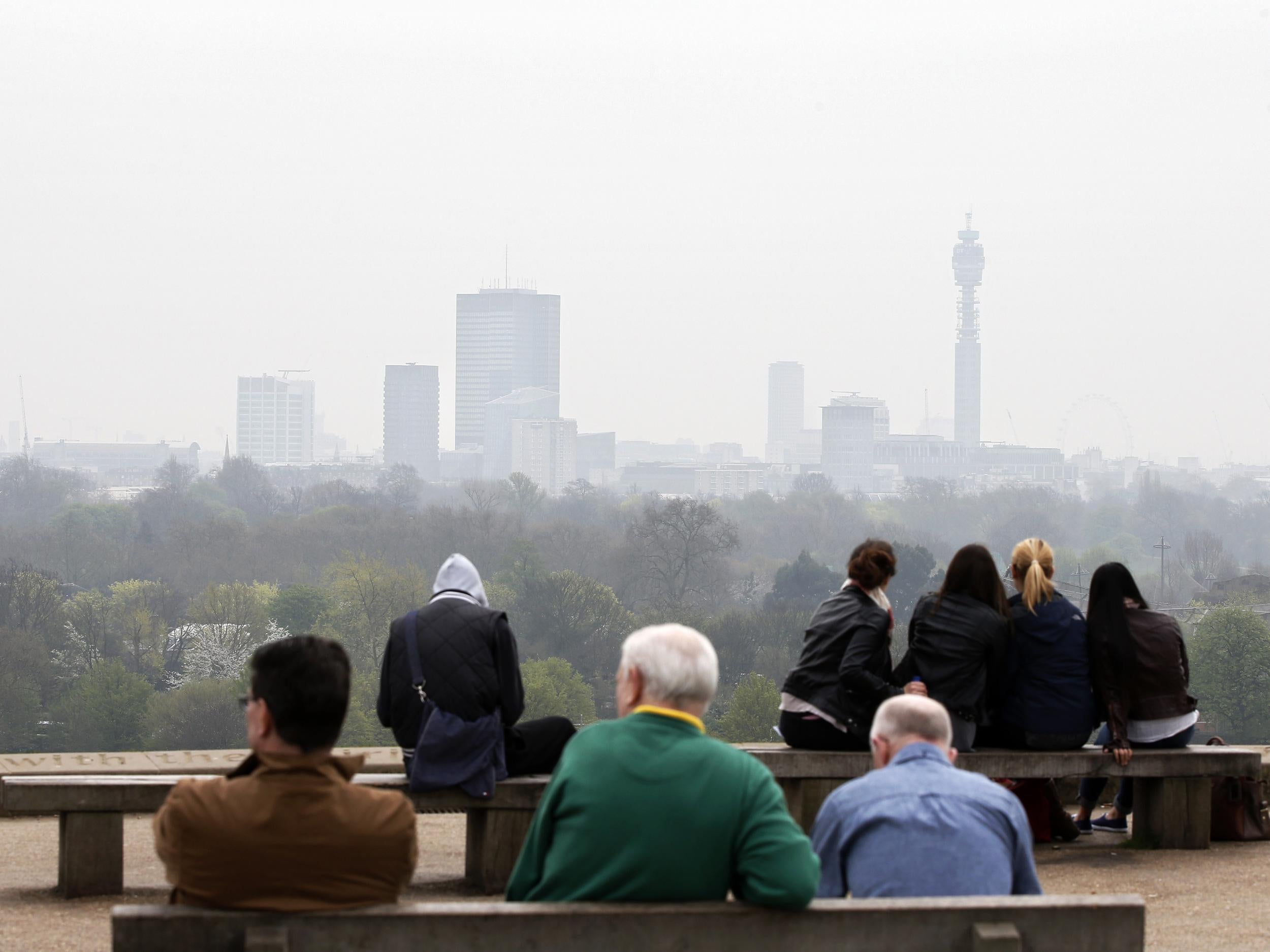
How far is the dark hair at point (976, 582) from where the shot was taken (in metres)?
5.74

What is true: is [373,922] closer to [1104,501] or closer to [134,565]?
[134,565]

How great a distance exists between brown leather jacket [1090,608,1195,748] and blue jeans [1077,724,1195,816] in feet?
0.33

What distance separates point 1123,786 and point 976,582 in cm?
125

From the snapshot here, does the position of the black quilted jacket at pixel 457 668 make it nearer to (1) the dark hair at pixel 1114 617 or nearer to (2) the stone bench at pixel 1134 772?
(2) the stone bench at pixel 1134 772

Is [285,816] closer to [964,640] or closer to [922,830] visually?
[922,830]

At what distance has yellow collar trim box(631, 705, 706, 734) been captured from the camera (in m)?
2.78

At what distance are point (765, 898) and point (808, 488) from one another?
175 metres

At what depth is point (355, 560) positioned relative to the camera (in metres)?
89.1

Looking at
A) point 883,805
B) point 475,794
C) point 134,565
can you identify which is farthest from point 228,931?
point 134,565

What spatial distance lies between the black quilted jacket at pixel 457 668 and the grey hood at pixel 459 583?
0.07 m

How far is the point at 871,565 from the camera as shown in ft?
18.4

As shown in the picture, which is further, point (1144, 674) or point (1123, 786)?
point (1123, 786)

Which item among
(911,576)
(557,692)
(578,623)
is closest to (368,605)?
(578,623)

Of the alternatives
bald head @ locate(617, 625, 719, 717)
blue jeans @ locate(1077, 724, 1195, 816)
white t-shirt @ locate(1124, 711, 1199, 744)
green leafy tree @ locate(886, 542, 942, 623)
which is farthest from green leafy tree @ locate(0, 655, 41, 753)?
bald head @ locate(617, 625, 719, 717)
